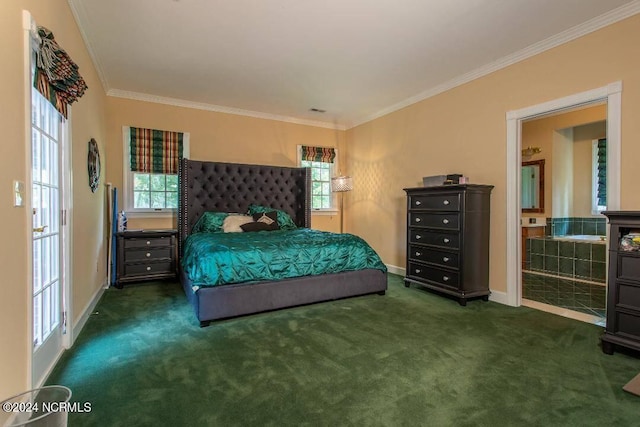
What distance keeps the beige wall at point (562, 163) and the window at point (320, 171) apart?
11.6ft

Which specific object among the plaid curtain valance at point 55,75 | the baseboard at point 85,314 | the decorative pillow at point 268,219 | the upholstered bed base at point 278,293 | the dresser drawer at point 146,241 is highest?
the plaid curtain valance at point 55,75

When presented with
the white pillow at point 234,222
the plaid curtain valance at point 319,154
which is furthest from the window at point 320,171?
the white pillow at point 234,222

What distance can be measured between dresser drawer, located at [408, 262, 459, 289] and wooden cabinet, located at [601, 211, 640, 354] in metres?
1.36

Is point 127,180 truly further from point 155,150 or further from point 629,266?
point 629,266

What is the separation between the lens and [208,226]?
14.9ft

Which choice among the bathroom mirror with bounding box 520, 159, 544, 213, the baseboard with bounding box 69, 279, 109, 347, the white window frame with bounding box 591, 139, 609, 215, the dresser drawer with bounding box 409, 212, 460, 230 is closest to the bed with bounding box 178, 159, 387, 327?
the dresser drawer with bounding box 409, 212, 460, 230

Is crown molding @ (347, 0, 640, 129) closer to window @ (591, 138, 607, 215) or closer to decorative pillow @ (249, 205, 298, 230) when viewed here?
decorative pillow @ (249, 205, 298, 230)

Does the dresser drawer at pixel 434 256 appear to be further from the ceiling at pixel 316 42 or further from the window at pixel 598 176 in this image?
the window at pixel 598 176

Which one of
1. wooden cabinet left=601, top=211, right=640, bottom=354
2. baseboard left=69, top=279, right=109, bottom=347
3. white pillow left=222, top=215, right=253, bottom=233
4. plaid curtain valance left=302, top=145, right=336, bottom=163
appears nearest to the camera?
wooden cabinet left=601, top=211, right=640, bottom=354

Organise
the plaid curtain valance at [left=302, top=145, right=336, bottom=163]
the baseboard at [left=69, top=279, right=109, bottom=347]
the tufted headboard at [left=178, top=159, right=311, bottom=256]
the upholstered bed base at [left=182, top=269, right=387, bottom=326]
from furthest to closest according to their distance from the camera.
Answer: the plaid curtain valance at [left=302, top=145, right=336, bottom=163] → the tufted headboard at [left=178, top=159, right=311, bottom=256] → the upholstered bed base at [left=182, top=269, right=387, bottom=326] → the baseboard at [left=69, top=279, right=109, bottom=347]

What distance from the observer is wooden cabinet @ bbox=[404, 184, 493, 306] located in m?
3.55

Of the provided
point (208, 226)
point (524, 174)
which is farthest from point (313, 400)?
point (524, 174)

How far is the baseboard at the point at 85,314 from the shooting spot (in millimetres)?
2582

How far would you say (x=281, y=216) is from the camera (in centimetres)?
504
